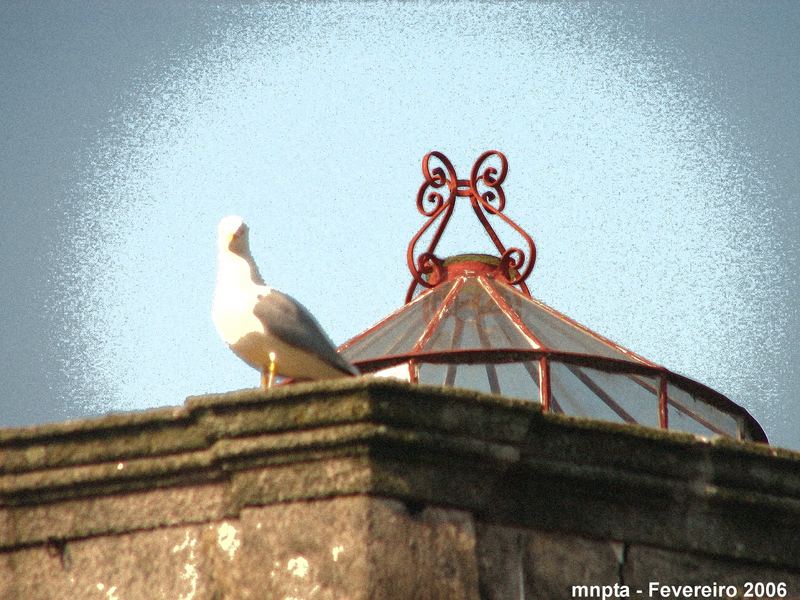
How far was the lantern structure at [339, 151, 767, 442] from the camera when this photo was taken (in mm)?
8727

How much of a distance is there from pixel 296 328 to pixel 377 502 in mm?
1008

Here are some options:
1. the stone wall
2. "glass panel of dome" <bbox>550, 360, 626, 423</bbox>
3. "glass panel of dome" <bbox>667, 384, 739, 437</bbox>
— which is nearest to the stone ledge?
the stone wall

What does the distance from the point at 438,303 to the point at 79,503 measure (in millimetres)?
2806

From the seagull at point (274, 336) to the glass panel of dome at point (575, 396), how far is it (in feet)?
3.95

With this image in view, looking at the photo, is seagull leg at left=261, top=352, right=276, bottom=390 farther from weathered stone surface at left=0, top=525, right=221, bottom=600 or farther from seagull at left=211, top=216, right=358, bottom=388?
weathered stone surface at left=0, top=525, right=221, bottom=600

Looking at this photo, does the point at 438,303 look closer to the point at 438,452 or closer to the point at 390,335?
the point at 390,335

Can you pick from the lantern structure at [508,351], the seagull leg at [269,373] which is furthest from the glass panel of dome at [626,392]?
the seagull leg at [269,373]

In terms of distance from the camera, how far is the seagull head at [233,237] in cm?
828

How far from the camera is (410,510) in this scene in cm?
712

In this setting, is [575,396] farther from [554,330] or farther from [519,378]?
[554,330]

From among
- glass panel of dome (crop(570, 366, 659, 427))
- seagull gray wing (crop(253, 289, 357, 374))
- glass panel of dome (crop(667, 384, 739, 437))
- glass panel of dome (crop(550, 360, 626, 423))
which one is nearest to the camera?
seagull gray wing (crop(253, 289, 357, 374))

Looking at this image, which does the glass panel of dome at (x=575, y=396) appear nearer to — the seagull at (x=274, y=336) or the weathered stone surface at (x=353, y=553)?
the seagull at (x=274, y=336)

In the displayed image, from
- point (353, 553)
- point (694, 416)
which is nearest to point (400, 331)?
point (694, 416)

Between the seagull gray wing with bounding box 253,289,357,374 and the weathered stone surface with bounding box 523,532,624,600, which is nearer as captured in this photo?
the weathered stone surface with bounding box 523,532,624,600
